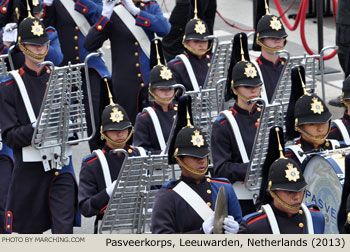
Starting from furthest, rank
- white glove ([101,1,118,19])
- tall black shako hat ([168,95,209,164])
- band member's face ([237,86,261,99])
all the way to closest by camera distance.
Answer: white glove ([101,1,118,19]), band member's face ([237,86,261,99]), tall black shako hat ([168,95,209,164])

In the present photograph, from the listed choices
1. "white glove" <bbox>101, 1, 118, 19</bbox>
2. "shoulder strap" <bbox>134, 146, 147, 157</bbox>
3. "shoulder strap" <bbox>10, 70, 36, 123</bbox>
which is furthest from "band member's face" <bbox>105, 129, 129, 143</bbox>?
"white glove" <bbox>101, 1, 118, 19</bbox>

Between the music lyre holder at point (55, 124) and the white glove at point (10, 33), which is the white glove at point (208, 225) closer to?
the music lyre holder at point (55, 124)

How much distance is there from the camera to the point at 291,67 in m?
9.27

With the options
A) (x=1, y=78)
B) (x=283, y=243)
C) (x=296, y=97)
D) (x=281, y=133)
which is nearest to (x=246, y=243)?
(x=283, y=243)

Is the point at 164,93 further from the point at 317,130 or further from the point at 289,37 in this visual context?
A: the point at 289,37

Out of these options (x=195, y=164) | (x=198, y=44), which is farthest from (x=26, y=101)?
(x=198, y=44)

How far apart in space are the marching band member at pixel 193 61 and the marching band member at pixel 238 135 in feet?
5.46

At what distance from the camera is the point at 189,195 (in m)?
6.88

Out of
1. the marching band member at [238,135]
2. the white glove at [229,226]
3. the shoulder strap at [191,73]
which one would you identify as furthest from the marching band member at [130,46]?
the white glove at [229,226]

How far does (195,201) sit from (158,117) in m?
1.96

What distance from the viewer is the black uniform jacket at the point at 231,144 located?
7859mm

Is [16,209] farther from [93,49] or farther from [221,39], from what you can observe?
[221,39]

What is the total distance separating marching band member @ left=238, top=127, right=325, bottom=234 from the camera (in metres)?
6.62

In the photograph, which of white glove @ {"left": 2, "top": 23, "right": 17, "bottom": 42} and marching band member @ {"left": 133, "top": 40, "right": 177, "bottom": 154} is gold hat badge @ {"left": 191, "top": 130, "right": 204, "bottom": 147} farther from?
white glove @ {"left": 2, "top": 23, "right": 17, "bottom": 42}
